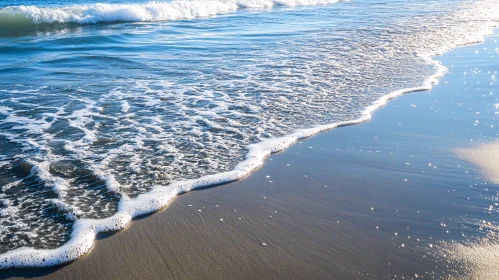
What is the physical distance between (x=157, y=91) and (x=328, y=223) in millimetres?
4297

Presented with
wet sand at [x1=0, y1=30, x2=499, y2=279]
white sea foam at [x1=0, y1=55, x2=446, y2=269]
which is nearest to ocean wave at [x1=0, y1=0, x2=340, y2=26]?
white sea foam at [x1=0, y1=55, x2=446, y2=269]

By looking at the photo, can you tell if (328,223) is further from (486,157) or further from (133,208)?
(486,157)

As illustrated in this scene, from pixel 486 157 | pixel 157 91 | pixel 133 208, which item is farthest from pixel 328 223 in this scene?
pixel 157 91

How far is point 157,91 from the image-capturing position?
725 centimetres

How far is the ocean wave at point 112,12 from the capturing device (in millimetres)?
15273

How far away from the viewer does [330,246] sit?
3.43 m

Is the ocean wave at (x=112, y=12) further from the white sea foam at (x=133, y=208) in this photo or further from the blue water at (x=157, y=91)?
the white sea foam at (x=133, y=208)

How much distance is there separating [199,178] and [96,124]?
2013 mm

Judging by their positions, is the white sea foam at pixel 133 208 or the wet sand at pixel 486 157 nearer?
the white sea foam at pixel 133 208

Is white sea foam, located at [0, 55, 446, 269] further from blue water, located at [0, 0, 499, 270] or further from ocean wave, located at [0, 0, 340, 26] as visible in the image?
ocean wave, located at [0, 0, 340, 26]

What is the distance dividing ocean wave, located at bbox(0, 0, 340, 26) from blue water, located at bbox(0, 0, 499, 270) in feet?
0.29

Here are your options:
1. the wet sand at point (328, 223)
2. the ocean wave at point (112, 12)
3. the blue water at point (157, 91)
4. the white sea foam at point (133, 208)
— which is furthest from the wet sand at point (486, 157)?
the ocean wave at point (112, 12)

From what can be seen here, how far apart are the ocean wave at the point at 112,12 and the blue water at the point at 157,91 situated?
9 centimetres

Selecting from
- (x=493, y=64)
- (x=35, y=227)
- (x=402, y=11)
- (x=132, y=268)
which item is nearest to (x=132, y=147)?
(x=35, y=227)
